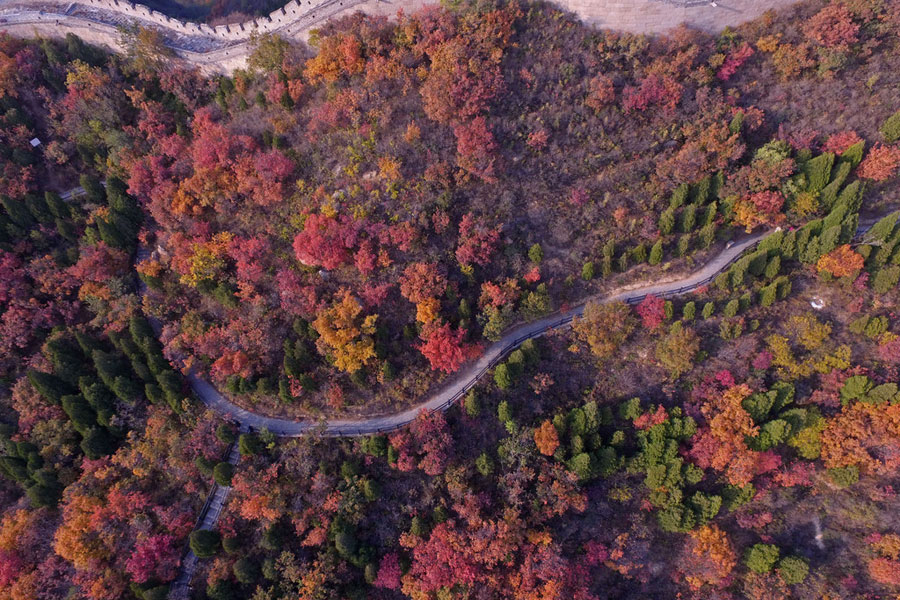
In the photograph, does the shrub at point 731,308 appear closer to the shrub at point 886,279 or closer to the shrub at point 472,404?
the shrub at point 886,279

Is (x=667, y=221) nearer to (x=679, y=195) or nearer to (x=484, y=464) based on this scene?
(x=679, y=195)

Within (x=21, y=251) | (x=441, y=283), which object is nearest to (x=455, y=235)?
(x=441, y=283)

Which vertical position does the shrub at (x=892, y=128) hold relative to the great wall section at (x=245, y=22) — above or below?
below

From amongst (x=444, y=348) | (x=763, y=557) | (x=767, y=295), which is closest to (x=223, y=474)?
(x=444, y=348)

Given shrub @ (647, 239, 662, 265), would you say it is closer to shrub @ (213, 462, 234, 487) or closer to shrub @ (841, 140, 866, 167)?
shrub @ (841, 140, 866, 167)

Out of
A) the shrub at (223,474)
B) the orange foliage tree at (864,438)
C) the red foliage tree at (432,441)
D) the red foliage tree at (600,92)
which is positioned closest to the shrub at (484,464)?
the red foliage tree at (432,441)

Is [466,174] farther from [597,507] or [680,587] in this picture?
→ [680,587]
